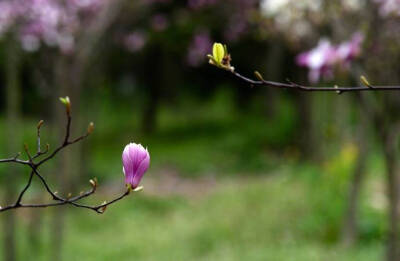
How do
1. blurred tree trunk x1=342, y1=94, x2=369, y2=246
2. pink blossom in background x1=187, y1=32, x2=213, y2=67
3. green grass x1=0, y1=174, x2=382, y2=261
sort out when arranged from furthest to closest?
pink blossom in background x1=187, y1=32, x2=213, y2=67
green grass x1=0, y1=174, x2=382, y2=261
blurred tree trunk x1=342, y1=94, x2=369, y2=246

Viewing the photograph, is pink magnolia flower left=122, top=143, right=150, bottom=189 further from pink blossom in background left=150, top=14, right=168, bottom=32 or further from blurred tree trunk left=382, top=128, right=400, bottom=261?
pink blossom in background left=150, top=14, right=168, bottom=32

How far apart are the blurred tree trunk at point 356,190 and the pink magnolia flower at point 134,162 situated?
4797 millimetres

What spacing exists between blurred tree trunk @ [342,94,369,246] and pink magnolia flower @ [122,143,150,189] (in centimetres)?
480

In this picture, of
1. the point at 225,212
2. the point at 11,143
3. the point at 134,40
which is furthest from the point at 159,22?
the point at 11,143

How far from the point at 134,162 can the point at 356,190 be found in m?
5.02

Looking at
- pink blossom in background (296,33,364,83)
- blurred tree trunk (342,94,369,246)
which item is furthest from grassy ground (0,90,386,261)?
pink blossom in background (296,33,364,83)

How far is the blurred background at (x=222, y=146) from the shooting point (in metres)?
5.01

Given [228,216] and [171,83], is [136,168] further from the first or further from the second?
[171,83]

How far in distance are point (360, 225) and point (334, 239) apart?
1.11 ft

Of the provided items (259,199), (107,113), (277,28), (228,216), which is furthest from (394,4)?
(107,113)

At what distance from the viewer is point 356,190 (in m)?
6.02

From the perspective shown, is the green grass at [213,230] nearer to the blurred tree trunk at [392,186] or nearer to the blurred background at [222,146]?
the blurred background at [222,146]

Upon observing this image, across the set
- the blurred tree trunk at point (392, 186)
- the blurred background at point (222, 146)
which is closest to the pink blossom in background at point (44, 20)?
the blurred background at point (222, 146)

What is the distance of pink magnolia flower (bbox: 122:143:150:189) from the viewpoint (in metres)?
1.24
